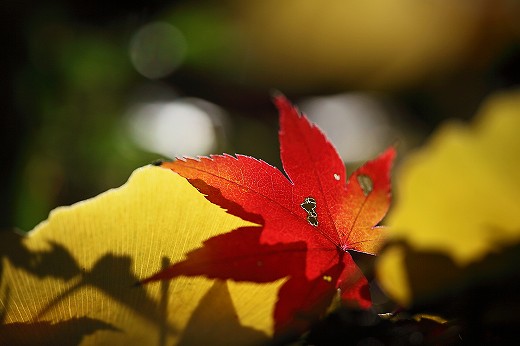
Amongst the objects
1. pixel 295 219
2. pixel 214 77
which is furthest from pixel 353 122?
pixel 295 219

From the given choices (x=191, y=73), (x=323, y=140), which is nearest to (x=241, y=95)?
(x=191, y=73)

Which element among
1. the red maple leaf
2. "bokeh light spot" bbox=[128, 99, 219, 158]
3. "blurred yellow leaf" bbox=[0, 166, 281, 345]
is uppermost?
"bokeh light spot" bbox=[128, 99, 219, 158]

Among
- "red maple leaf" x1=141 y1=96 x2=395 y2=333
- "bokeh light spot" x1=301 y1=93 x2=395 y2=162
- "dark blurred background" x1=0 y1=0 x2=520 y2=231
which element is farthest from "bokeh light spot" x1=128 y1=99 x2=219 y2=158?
"red maple leaf" x1=141 y1=96 x2=395 y2=333

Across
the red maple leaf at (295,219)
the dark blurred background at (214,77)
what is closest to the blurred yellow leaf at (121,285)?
the red maple leaf at (295,219)

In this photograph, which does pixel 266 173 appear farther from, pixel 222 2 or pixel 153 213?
pixel 222 2

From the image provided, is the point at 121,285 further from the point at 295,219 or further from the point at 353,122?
the point at 353,122

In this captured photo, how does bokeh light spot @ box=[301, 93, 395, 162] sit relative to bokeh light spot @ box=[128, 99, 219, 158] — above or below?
above

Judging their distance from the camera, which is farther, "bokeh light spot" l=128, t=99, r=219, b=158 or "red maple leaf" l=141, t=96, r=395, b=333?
"bokeh light spot" l=128, t=99, r=219, b=158

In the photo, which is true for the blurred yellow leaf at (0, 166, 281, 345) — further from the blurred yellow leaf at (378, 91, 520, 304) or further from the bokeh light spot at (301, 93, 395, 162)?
the bokeh light spot at (301, 93, 395, 162)
